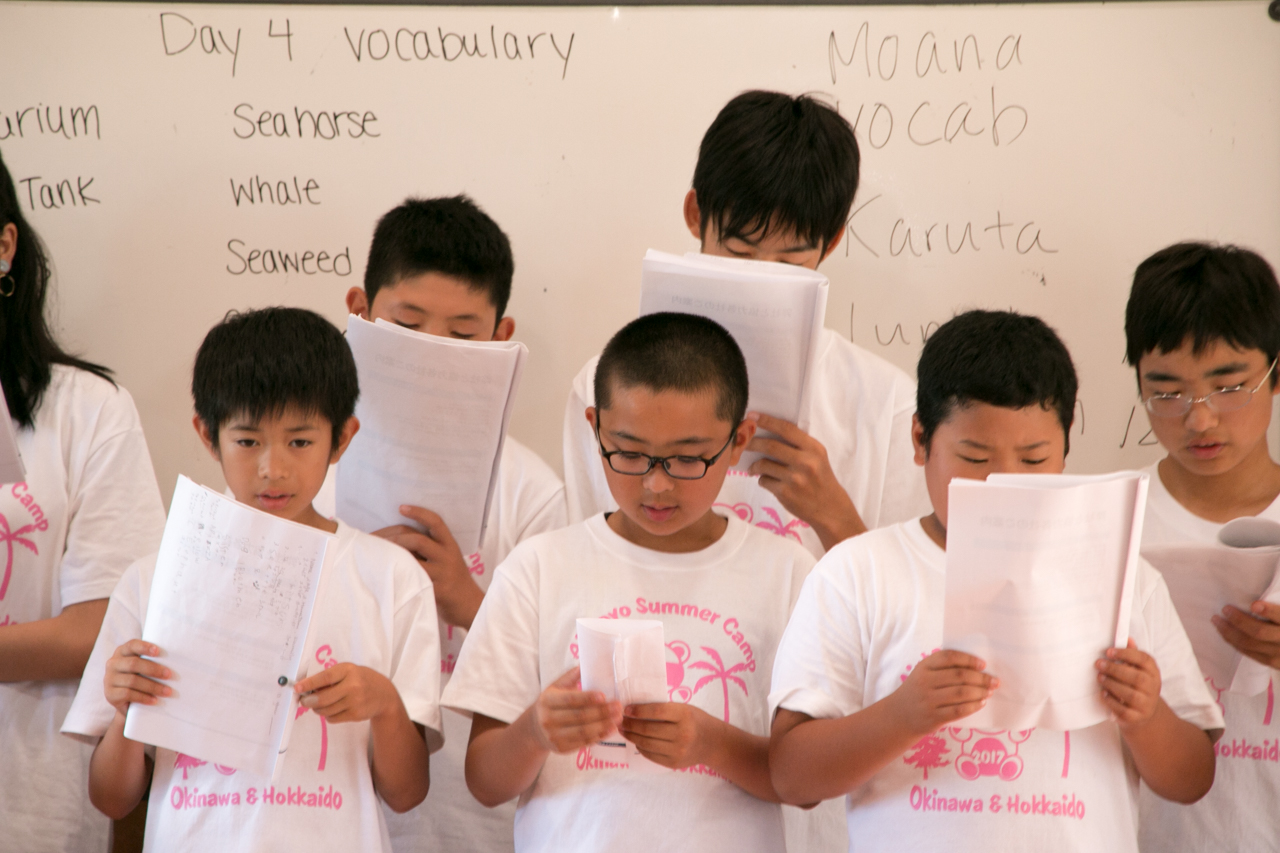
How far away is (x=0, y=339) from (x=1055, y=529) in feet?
5.61

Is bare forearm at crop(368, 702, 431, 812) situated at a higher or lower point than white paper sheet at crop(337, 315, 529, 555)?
lower

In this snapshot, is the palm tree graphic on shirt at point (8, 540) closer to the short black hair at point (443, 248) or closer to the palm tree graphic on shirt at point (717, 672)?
the short black hair at point (443, 248)

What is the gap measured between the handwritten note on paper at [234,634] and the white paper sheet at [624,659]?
36 cm

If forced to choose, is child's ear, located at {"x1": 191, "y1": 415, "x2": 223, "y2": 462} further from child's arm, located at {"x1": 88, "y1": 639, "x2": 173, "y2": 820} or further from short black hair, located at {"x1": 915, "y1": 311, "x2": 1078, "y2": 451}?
short black hair, located at {"x1": 915, "y1": 311, "x2": 1078, "y2": 451}

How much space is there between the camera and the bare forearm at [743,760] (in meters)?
1.41

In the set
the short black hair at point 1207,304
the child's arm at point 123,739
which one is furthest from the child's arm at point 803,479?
the child's arm at point 123,739

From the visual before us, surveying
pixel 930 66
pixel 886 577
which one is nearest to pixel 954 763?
pixel 886 577

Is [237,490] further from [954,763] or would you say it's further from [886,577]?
[954,763]

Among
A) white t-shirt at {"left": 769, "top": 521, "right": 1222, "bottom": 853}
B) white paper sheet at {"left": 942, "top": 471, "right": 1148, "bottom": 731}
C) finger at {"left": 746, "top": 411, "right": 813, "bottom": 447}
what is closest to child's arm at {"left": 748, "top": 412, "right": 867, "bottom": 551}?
finger at {"left": 746, "top": 411, "right": 813, "bottom": 447}

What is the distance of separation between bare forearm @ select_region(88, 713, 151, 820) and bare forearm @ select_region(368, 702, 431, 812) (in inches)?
12.1

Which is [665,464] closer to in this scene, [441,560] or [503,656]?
[503,656]

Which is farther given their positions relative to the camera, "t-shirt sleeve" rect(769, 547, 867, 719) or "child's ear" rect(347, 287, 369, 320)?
"child's ear" rect(347, 287, 369, 320)

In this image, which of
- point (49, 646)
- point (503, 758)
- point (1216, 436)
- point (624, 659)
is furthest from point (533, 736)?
point (1216, 436)

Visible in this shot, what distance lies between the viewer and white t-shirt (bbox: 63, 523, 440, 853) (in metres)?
1.44
